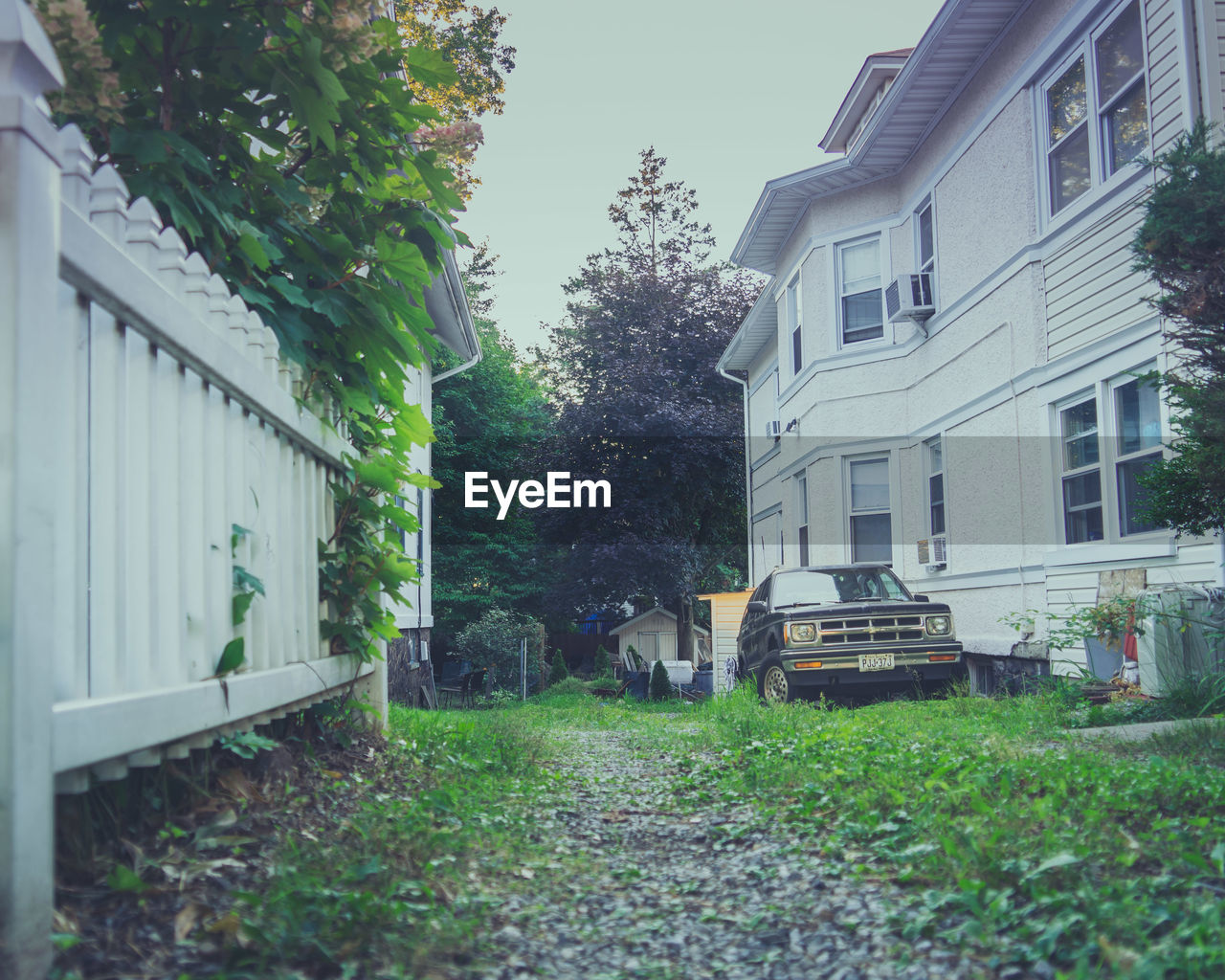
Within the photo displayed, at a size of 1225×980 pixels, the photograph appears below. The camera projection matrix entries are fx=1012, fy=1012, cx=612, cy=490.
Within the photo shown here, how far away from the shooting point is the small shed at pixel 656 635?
29828mm

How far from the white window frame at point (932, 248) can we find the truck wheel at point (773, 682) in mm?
5616

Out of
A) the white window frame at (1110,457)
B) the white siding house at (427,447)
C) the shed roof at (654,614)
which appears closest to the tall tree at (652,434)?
the shed roof at (654,614)

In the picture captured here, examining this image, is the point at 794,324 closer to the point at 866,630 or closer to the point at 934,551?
the point at 934,551

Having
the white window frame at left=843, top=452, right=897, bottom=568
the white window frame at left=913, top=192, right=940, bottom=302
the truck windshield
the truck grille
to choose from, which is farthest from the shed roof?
the truck grille

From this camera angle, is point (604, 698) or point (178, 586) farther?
point (604, 698)

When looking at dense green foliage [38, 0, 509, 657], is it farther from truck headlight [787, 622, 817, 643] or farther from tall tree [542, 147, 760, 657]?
tall tree [542, 147, 760, 657]

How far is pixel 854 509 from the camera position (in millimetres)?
15195

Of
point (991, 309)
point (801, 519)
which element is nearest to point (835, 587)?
point (991, 309)

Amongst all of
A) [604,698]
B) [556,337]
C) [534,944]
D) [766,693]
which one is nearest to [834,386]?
[766,693]

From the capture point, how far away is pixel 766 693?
10672mm

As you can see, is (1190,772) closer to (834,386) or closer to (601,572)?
(834,386)

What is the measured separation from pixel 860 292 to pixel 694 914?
1318 centimetres

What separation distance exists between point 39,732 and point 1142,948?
2.51 m

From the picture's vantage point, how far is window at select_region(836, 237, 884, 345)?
14.9 metres
